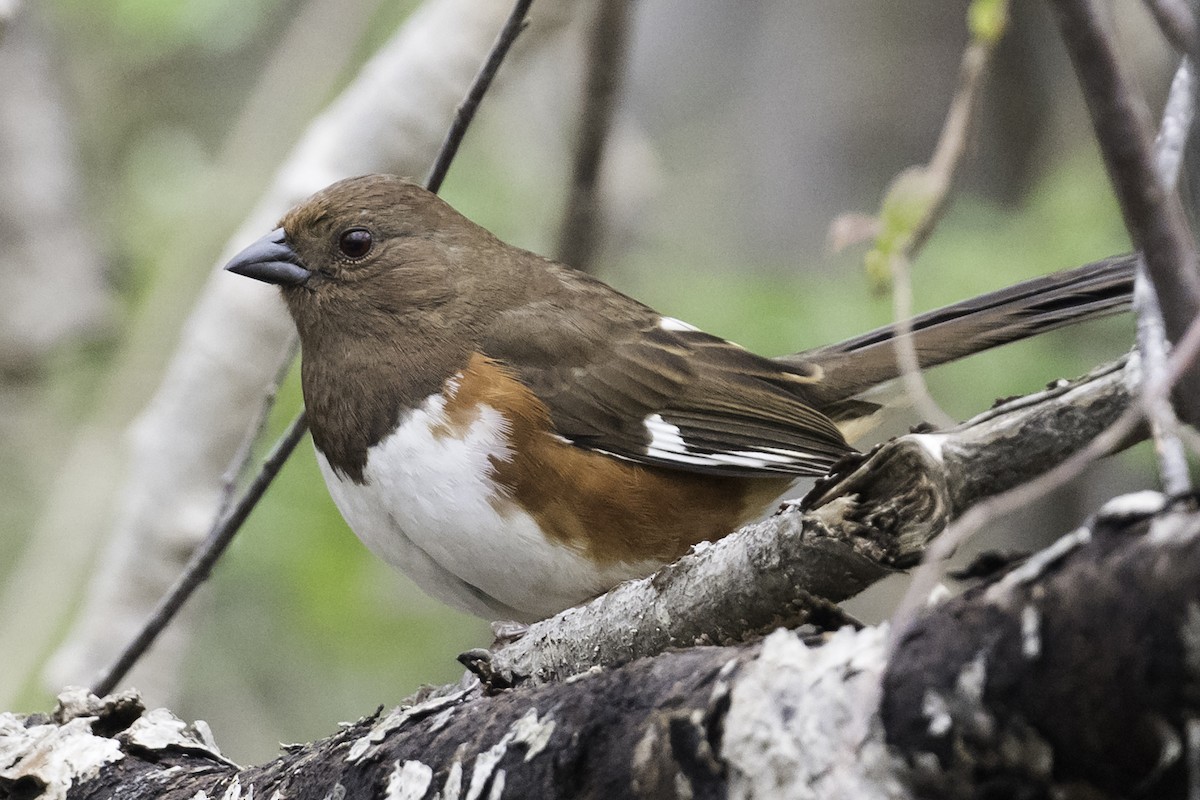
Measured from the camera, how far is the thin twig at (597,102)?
3814mm

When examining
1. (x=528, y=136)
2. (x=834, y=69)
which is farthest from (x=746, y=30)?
(x=528, y=136)

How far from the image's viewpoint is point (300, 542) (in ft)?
16.5

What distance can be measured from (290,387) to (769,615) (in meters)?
2.89

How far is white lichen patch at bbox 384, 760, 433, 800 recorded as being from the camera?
1765mm

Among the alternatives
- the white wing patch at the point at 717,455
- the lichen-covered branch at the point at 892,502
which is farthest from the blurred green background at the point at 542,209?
the lichen-covered branch at the point at 892,502

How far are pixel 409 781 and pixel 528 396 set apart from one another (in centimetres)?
125

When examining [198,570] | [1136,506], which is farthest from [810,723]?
[198,570]

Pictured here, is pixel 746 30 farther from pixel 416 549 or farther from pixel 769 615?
pixel 769 615

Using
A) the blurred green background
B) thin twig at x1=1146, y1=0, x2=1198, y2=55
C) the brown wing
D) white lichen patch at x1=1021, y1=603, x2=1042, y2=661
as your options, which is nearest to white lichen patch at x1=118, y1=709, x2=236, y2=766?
the brown wing

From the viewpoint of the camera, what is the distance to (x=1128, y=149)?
1.12 m

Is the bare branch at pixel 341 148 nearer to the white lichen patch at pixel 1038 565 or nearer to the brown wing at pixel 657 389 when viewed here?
the brown wing at pixel 657 389

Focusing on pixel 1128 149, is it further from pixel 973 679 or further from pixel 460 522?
pixel 460 522

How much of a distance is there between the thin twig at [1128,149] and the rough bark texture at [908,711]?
199 mm

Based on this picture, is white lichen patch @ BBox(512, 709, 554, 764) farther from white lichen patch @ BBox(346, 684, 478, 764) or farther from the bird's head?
the bird's head
